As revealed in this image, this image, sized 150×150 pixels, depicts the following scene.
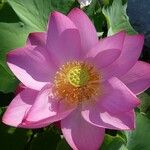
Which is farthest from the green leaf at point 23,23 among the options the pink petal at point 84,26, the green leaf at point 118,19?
the pink petal at point 84,26

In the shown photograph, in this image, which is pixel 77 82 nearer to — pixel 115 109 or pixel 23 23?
pixel 115 109

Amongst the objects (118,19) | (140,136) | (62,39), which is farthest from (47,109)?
(118,19)

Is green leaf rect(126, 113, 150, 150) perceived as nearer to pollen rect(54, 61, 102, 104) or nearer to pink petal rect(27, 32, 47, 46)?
pollen rect(54, 61, 102, 104)

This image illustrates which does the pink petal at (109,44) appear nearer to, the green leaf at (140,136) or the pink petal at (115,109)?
the pink petal at (115,109)

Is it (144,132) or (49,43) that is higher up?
(49,43)

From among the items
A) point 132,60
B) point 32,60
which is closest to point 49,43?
point 32,60

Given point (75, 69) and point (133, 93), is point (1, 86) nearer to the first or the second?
point (75, 69)

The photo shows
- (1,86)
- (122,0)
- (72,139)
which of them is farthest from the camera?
(122,0)
